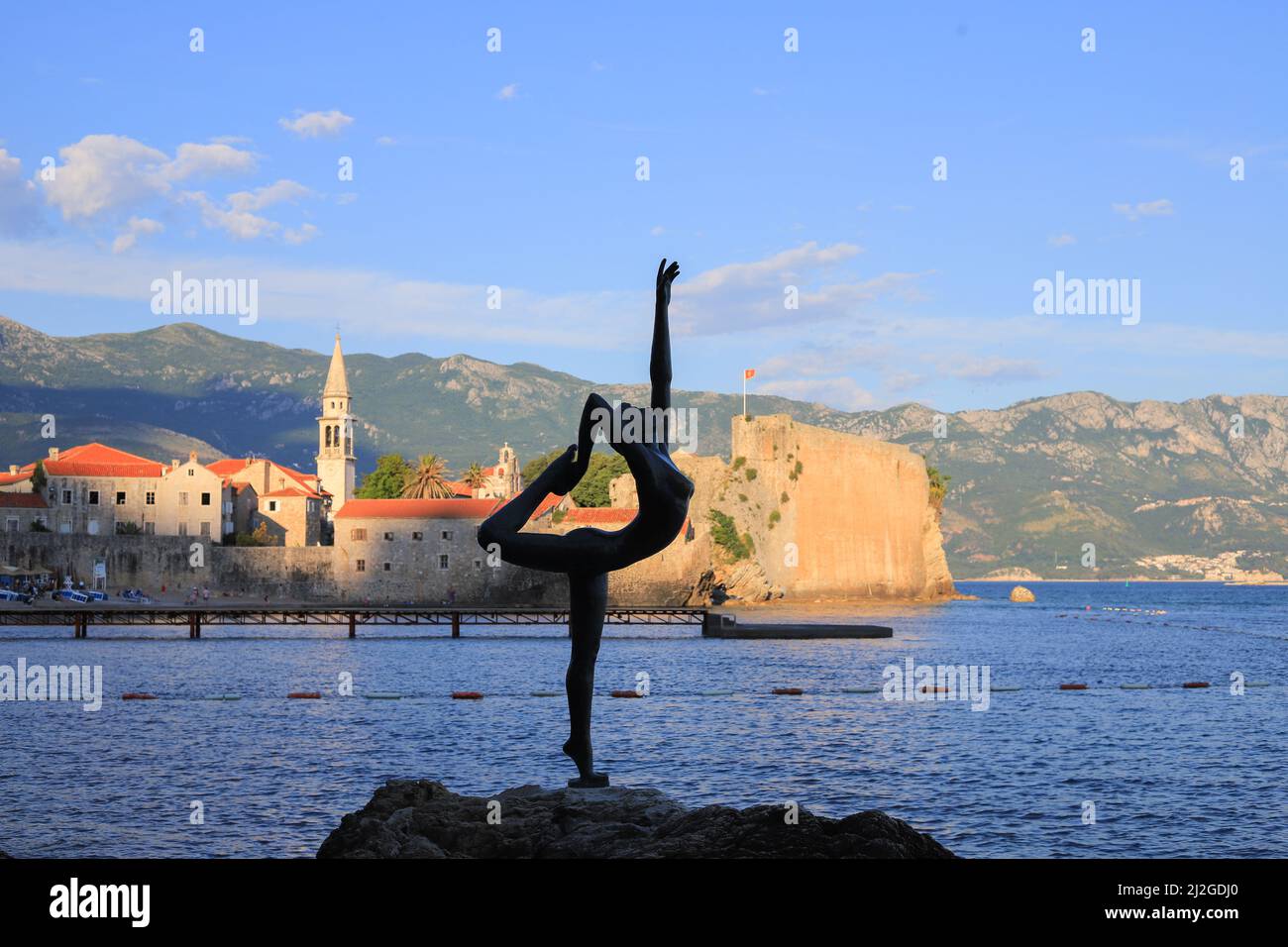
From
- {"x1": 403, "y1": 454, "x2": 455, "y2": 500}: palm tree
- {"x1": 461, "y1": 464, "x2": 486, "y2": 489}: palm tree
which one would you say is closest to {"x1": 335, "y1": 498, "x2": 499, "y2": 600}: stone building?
{"x1": 403, "y1": 454, "x2": 455, "y2": 500}: palm tree

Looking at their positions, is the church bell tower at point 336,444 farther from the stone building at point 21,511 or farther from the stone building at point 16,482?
the stone building at point 21,511

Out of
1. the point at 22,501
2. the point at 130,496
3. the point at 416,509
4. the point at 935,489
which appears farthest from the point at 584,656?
the point at 935,489

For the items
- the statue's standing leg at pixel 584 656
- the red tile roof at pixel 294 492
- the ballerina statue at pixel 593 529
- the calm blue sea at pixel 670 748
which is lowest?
the calm blue sea at pixel 670 748

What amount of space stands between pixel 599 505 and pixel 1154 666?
59128mm

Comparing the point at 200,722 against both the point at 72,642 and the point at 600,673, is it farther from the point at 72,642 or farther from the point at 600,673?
the point at 72,642

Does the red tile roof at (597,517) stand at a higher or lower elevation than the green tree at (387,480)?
lower

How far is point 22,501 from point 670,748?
67.0 m

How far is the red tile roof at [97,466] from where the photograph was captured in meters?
86.4

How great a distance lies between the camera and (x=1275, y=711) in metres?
38.2

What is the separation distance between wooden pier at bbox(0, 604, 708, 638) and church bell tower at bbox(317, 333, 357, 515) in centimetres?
2751

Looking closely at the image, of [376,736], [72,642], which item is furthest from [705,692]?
[72,642]

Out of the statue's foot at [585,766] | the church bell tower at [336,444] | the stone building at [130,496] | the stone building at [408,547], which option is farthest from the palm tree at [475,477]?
the statue's foot at [585,766]

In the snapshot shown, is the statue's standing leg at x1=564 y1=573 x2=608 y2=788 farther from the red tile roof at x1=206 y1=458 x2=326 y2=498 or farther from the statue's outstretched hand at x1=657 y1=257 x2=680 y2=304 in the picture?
the red tile roof at x1=206 y1=458 x2=326 y2=498

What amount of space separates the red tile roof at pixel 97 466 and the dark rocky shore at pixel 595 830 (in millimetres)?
76641
